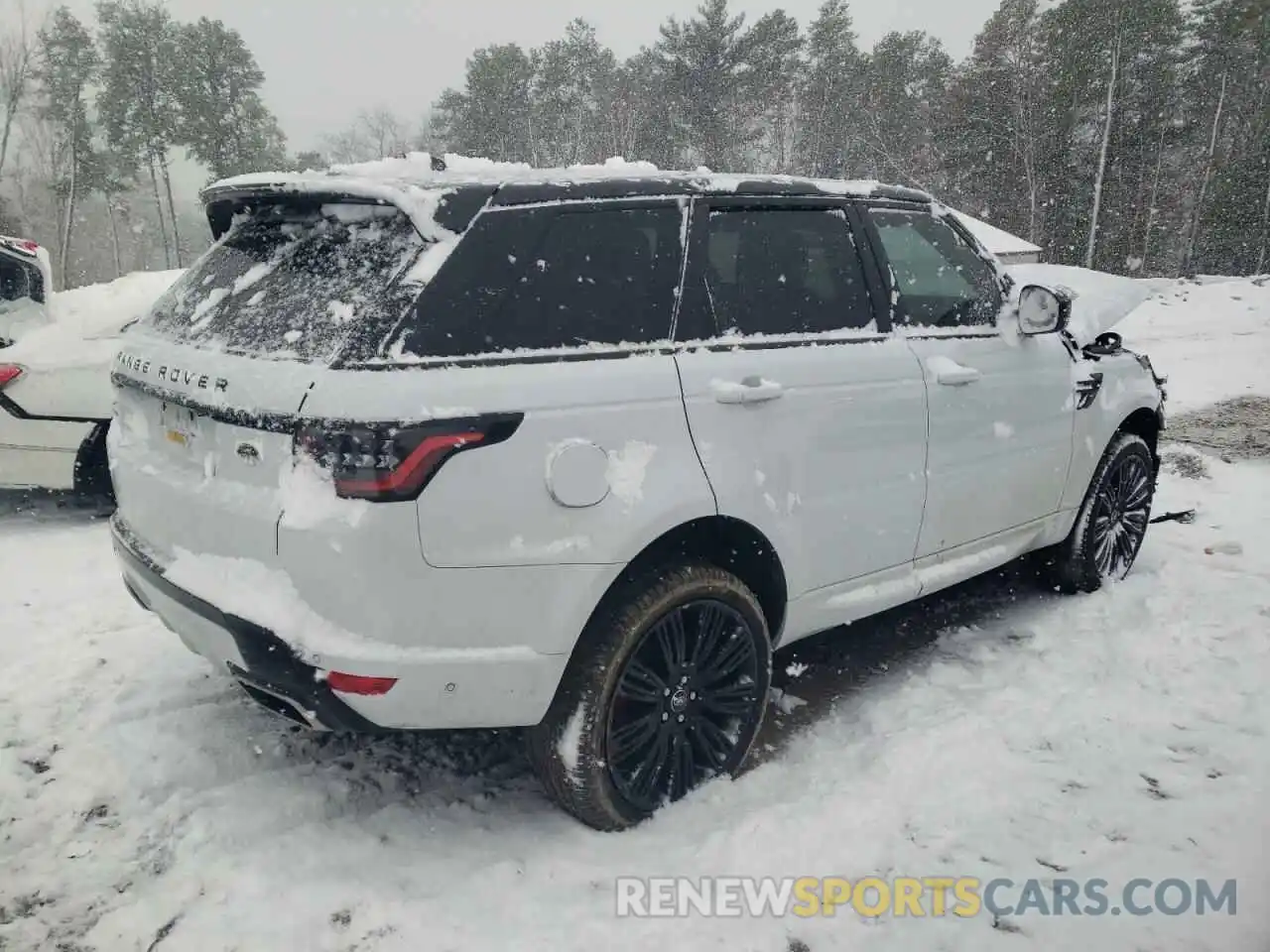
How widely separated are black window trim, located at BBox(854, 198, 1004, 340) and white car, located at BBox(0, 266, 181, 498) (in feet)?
15.0

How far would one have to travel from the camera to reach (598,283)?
243 centimetres

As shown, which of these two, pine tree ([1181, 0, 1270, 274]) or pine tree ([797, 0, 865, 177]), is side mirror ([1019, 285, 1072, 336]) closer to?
pine tree ([1181, 0, 1270, 274])

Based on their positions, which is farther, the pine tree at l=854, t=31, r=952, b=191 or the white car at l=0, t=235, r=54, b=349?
the pine tree at l=854, t=31, r=952, b=191

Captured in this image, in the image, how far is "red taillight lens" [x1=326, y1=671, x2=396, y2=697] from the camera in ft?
6.86

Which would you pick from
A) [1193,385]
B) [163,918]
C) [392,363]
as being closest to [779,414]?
[392,363]

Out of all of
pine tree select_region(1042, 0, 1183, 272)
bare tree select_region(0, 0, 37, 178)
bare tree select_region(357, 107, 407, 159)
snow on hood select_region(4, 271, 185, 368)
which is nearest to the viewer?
snow on hood select_region(4, 271, 185, 368)

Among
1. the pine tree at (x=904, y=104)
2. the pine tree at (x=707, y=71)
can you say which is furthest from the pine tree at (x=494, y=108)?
the pine tree at (x=904, y=104)

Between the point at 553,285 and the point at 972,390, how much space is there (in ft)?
6.12

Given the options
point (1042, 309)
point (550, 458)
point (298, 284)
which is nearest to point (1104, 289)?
point (1042, 309)

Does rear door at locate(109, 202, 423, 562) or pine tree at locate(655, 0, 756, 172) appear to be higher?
pine tree at locate(655, 0, 756, 172)

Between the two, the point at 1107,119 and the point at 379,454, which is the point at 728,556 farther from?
the point at 1107,119

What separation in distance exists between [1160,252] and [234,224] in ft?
159

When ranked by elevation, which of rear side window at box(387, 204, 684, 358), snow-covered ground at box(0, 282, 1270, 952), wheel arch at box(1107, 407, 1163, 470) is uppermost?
rear side window at box(387, 204, 684, 358)

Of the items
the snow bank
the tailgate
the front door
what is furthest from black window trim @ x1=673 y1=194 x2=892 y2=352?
the snow bank
